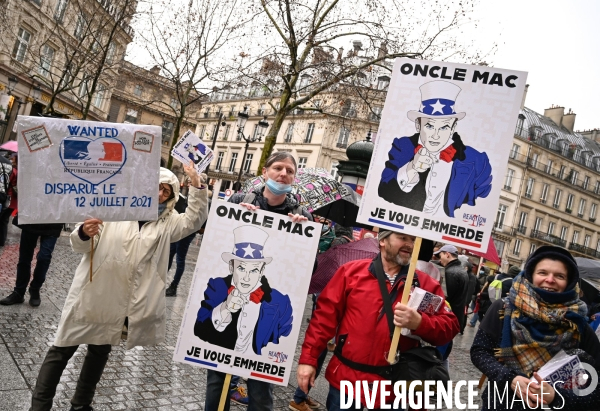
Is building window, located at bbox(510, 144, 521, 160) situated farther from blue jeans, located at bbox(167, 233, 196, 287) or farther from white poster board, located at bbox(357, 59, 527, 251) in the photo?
white poster board, located at bbox(357, 59, 527, 251)

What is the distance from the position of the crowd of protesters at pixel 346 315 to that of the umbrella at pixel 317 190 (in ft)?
6.95

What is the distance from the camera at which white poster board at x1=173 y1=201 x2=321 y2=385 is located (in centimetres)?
300

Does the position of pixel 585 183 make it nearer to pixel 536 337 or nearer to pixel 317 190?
pixel 317 190

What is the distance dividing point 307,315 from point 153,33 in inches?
495

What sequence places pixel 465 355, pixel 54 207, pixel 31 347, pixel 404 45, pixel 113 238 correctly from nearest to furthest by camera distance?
pixel 54 207 → pixel 113 238 → pixel 31 347 → pixel 465 355 → pixel 404 45

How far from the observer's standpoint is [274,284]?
303cm

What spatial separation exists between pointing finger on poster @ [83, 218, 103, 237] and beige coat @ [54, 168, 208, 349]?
0.11 m

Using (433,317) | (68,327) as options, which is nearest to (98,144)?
(68,327)

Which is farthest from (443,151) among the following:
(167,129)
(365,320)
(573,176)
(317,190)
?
(573,176)

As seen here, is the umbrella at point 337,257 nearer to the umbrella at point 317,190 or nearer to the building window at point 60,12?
the umbrella at point 317,190

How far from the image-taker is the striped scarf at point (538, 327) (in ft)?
8.60

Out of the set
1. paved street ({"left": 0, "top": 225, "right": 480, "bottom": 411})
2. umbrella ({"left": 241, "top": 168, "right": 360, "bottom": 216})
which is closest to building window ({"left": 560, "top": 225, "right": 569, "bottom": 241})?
umbrella ({"left": 241, "top": 168, "right": 360, "bottom": 216})

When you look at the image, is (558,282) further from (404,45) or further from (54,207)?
(404,45)

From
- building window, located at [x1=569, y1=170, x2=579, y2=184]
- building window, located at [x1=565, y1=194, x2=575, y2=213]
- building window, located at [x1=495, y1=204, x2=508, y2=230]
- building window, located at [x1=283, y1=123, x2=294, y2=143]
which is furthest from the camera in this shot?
building window, located at [x1=569, y1=170, x2=579, y2=184]
